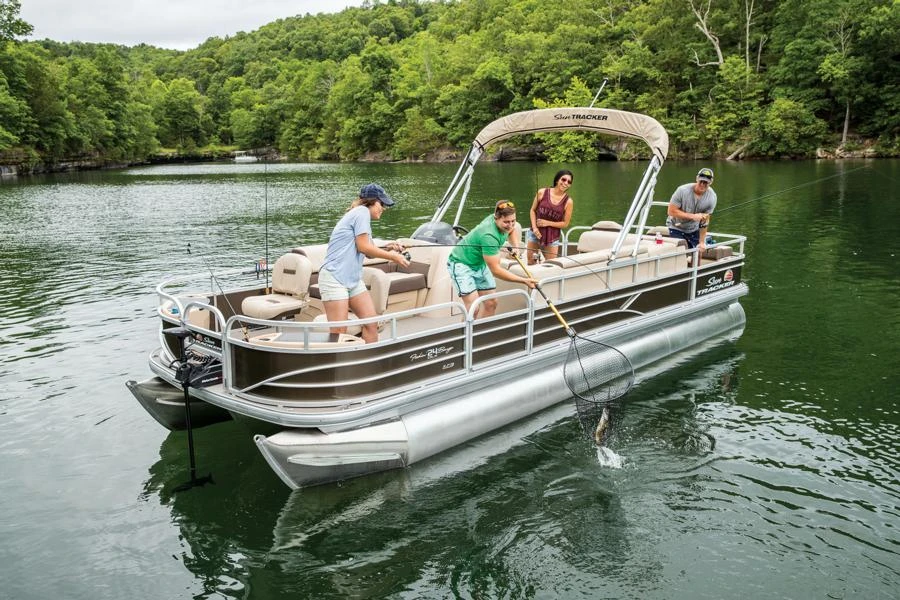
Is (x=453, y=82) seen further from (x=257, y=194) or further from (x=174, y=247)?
(x=174, y=247)

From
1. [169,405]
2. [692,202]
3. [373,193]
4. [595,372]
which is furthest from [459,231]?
[169,405]

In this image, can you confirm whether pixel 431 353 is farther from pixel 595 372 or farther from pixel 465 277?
pixel 595 372

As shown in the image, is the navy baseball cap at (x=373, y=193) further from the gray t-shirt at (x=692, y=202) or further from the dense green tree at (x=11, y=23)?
the dense green tree at (x=11, y=23)

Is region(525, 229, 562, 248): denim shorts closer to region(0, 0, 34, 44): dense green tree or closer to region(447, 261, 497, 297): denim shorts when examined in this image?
region(447, 261, 497, 297): denim shorts

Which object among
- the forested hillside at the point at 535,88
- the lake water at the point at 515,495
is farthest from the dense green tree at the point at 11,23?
the lake water at the point at 515,495

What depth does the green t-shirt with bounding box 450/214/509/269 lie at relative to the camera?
23.4 feet

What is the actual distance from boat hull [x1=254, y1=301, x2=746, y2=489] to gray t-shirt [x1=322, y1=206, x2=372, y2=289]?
1412 mm

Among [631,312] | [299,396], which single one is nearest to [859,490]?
[631,312]

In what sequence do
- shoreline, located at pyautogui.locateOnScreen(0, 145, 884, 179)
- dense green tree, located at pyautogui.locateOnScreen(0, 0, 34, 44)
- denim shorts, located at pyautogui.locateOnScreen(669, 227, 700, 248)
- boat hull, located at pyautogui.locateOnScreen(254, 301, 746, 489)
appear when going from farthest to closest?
dense green tree, located at pyautogui.locateOnScreen(0, 0, 34, 44) < shoreline, located at pyautogui.locateOnScreen(0, 145, 884, 179) < denim shorts, located at pyautogui.locateOnScreen(669, 227, 700, 248) < boat hull, located at pyautogui.locateOnScreen(254, 301, 746, 489)

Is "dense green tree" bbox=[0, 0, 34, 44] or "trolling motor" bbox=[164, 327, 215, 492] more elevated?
"dense green tree" bbox=[0, 0, 34, 44]

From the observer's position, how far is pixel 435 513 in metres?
6.08

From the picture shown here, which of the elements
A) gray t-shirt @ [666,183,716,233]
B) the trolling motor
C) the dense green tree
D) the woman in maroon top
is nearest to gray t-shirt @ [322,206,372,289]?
the trolling motor

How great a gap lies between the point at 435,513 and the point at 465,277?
8.03 ft

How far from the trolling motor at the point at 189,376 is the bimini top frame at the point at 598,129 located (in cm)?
362
